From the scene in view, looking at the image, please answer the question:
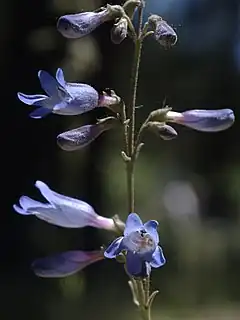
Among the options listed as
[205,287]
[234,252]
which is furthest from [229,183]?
[205,287]

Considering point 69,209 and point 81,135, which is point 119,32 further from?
point 69,209

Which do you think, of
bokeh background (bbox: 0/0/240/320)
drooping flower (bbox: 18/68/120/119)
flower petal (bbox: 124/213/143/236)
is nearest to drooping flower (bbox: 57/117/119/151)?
drooping flower (bbox: 18/68/120/119)

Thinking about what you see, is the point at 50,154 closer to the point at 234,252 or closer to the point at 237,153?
the point at 234,252

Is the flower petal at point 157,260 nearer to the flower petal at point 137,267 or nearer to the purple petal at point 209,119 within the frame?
the flower petal at point 137,267

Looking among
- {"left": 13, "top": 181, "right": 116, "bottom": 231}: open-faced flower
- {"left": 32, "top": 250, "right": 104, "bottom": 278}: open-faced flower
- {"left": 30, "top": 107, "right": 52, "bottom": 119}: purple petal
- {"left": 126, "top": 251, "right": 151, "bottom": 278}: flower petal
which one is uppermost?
{"left": 30, "top": 107, "right": 52, "bottom": 119}: purple petal

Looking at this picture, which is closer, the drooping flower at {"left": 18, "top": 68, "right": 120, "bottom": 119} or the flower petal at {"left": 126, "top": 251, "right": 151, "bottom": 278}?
the flower petal at {"left": 126, "top": 251, "right": 151, "bottom": 278}

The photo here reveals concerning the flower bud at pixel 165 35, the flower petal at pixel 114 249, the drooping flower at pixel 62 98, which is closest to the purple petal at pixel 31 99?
the drooping flower at pixel 62 98

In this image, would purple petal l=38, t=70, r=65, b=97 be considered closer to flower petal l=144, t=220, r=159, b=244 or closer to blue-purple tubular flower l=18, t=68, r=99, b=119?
blue-purple tubular flower l=18, t=68, r=99, b=119

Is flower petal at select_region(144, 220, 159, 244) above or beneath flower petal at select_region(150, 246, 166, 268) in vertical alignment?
above
